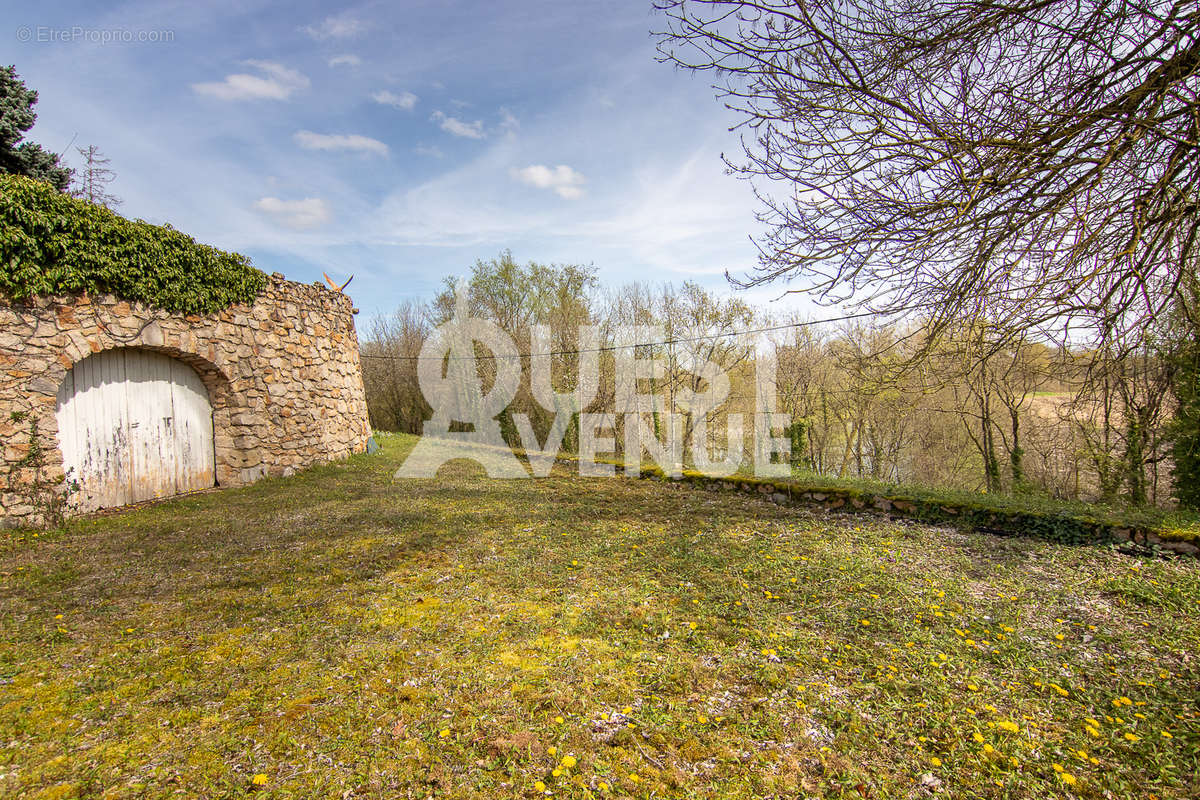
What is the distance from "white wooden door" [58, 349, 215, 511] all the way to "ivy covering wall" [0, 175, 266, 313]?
0.81m

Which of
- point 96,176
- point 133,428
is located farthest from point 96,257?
point 96,176

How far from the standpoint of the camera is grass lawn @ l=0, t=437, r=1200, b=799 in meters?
1.80

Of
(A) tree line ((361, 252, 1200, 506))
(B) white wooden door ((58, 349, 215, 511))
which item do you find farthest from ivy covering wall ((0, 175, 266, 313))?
(A) tree line ((361, 252, 1200, 506))

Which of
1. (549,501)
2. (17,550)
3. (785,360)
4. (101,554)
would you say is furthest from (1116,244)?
(785,360)

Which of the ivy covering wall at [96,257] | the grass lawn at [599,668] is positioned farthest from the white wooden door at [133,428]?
the grass lawn at [599,668]

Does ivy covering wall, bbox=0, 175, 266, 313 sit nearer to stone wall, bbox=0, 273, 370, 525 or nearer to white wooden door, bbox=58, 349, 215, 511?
stone wall, bbox=0, 273, 370, 525

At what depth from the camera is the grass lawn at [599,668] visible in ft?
5.90

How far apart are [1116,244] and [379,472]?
892cm

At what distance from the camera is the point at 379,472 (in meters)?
8.47

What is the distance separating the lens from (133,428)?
5930mm

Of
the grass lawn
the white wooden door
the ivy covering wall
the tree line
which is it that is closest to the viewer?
the grass lawn

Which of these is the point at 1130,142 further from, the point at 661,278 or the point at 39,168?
the point at 39,168

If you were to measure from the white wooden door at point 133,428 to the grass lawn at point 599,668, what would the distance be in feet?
3.64

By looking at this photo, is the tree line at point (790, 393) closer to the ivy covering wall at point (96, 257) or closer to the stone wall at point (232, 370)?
the stone wall at point (232, 370)
